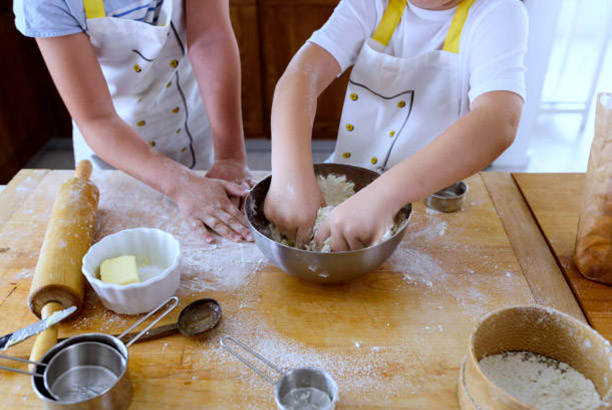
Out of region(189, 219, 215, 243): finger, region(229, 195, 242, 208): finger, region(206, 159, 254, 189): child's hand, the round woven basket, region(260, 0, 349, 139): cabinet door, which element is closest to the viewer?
the round woven basket

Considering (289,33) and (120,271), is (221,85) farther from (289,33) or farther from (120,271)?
(289,33)

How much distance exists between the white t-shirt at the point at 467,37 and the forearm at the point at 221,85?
0.30m

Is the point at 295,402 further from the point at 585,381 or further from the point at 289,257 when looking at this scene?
the point at 585,381

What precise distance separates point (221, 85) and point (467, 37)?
623 mm

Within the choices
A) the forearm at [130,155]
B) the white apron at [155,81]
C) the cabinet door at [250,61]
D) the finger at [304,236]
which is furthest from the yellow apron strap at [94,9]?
the cabinet door at [250,61]

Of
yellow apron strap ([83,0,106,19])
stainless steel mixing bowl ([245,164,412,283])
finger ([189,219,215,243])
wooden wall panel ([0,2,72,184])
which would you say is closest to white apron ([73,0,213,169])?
yellow apron strap ([83,0,106,19])

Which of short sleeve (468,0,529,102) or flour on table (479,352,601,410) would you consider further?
short sleeve (468,0,529,102)

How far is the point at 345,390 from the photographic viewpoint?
0.68 metres

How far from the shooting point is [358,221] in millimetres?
797

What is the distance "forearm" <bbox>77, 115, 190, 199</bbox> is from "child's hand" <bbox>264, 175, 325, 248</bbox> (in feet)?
0.92

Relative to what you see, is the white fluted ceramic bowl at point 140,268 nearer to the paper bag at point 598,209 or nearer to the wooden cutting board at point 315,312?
the wooden cutting board at point 315,312

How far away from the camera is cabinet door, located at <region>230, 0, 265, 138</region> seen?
2.42 metres

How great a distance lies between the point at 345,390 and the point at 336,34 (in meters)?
0.76

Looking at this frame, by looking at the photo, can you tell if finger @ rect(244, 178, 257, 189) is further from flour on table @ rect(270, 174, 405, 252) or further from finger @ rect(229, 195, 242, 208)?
flour on table @ rect(270, 174, 405, 252)
